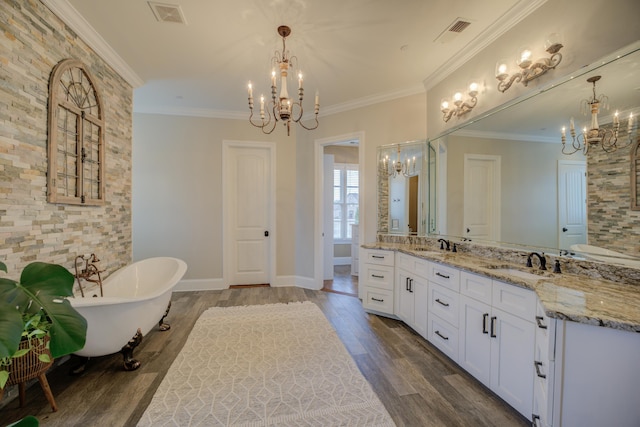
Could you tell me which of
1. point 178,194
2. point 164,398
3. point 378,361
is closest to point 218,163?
point 178,194

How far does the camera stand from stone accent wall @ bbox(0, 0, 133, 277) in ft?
5.74

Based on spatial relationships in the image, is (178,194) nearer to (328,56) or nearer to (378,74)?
(328,56)

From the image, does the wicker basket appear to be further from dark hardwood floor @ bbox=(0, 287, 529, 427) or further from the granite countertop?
the granite countertop

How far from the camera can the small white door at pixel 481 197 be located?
2.43 m

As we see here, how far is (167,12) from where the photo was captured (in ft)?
7.26

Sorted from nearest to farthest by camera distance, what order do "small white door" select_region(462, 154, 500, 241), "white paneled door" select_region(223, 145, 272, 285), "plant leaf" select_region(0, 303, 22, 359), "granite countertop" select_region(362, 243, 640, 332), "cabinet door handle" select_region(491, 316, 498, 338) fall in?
"plant leaf" select_region(0, 303, 22, 359) < "granite countertop" select_region(362, 243, 640, 332) < "cabinet door handle" select_region(491, 316, 498, 338) < "small white door" select_region(462, 154, 500, 241) < "white paneled door" select_region(223, 145, 272, 285)

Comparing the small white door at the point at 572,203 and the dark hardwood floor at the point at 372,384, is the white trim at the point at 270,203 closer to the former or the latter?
the dark hardwood floor at the point at 372,384

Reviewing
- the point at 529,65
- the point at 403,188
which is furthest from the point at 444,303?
the point at 529,65

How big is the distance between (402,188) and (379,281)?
4.14 ft

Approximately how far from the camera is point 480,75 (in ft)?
8.69

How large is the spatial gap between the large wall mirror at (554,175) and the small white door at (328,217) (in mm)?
2350

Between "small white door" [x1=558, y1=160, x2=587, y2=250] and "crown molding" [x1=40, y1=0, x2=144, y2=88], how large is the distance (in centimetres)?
390

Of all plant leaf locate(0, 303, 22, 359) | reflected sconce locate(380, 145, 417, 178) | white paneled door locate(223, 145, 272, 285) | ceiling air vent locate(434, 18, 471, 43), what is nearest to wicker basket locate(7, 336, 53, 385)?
plant leaf locate(0, 303, 22, 359)

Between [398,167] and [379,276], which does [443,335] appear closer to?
[379,276]
